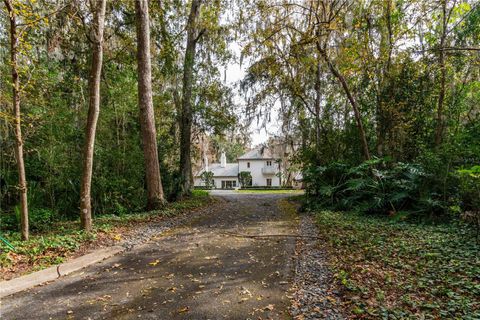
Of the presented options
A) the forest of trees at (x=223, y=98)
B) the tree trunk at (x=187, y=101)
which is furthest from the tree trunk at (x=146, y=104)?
the tree trunk at (x=187, y=101)

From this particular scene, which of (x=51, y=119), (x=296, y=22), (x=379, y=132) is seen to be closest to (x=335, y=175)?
(x=379, y=132)

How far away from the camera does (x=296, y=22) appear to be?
1017cm

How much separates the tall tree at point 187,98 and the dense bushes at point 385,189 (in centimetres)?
554

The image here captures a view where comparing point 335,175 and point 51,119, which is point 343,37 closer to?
point 335,175

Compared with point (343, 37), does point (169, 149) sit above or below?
below

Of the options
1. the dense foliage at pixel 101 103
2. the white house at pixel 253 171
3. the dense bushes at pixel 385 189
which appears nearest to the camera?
the dense bushes at pixel 385 189

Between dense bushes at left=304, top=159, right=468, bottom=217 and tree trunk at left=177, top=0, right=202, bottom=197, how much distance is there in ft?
18.2

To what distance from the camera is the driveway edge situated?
327cm

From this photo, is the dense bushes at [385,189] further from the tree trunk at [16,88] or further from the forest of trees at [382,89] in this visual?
the tree trunk at [16,88]

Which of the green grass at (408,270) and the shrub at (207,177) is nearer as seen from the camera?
the green grass at (408,270)

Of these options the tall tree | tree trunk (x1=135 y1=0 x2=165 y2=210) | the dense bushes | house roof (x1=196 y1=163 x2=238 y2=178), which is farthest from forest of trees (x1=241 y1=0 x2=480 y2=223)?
house roof (x1=196 y1=163 x2=238 y2=178)

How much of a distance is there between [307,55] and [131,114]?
22.6 feet

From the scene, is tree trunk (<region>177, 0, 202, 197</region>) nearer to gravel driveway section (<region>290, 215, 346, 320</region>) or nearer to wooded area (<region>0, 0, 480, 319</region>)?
wooded area (<region>0, 0, 480, 319</region>)

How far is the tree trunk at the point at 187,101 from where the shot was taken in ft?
39.8
